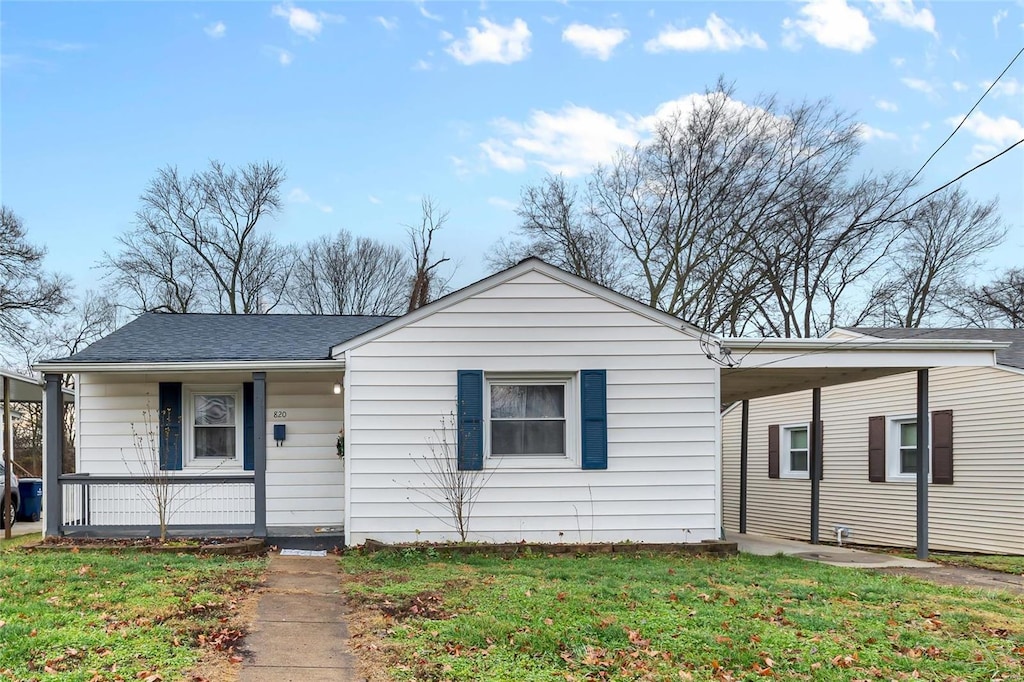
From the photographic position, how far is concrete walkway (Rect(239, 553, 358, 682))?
4.84m

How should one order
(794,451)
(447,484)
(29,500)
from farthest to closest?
1. (794,451)
2. (29,500)
3. (447,484)

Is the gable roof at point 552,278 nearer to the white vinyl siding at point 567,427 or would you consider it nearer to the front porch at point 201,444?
the white vinyl siding at point 567,427

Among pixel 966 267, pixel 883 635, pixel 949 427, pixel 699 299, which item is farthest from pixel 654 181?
pixel 883 635

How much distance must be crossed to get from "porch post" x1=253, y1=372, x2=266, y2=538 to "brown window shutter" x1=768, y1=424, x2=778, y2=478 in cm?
1248

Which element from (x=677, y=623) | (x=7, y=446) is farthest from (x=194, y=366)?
(x=677, y=623)

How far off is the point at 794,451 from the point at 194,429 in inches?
512

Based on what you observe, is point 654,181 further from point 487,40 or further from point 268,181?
point 268,181

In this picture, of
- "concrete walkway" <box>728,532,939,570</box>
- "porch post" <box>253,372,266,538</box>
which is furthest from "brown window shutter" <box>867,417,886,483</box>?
"porch post" <box>253,372,266,538</box>

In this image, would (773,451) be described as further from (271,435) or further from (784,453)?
(271,435)

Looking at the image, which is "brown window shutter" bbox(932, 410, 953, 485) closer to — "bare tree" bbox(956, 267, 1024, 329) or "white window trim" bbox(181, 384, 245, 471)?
"white window trim" bbox(181, 384, 245, 471)

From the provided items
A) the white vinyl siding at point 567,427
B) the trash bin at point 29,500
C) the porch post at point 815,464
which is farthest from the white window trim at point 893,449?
the trash bin at point 29,500

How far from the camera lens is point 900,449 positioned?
15.1 metres

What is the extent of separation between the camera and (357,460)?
957 centimetres

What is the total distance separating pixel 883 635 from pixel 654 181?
21011 mm
